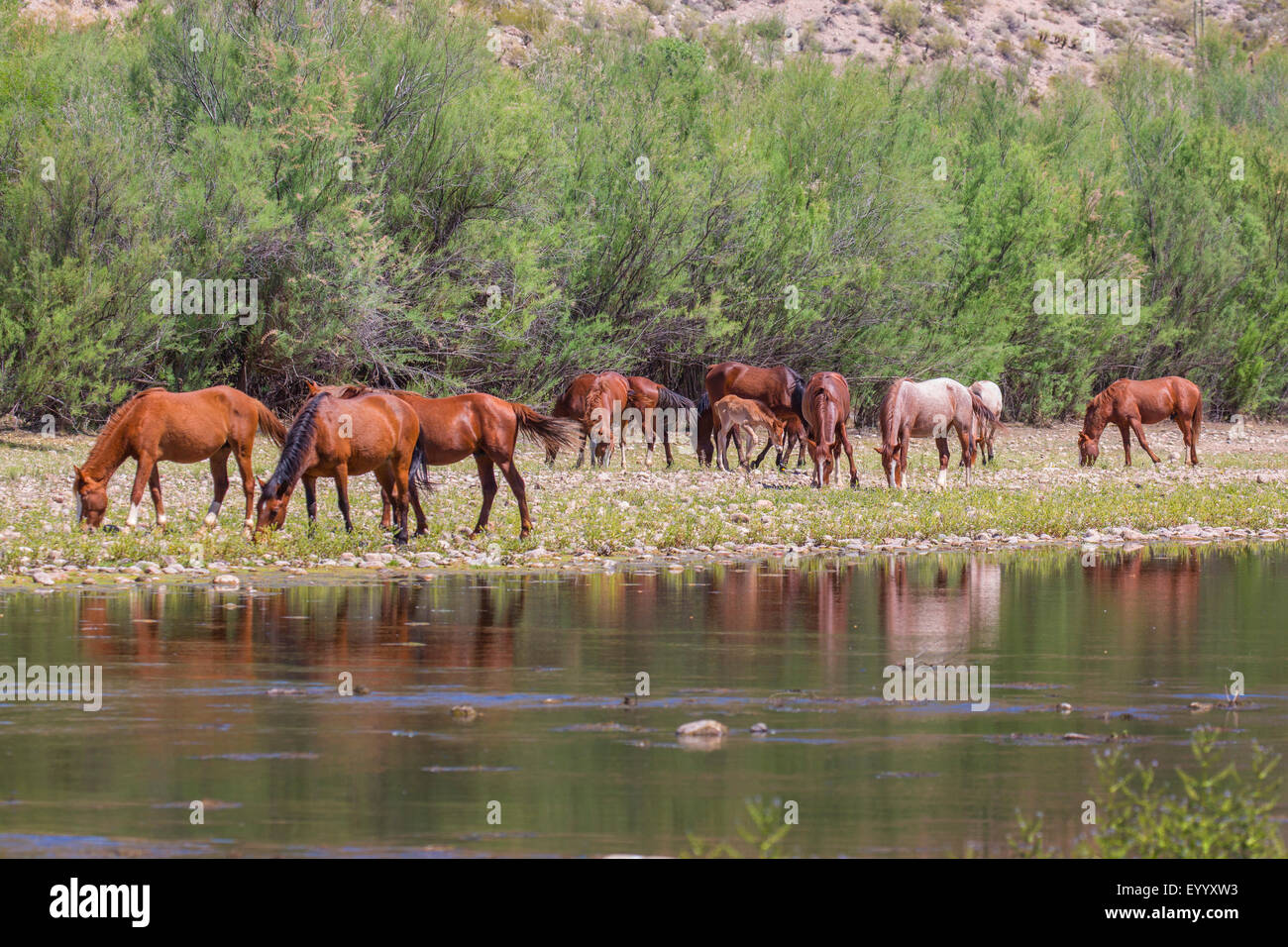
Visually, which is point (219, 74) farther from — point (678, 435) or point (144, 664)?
point (144, 664)

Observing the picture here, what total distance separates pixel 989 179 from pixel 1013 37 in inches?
2717

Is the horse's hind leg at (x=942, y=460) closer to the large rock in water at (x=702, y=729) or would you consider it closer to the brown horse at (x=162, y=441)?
the brown horse at (x=162, y=441)

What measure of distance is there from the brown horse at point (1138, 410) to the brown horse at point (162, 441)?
22467 mm

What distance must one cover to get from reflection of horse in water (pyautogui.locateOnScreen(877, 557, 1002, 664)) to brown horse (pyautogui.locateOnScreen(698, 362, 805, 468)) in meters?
13.5

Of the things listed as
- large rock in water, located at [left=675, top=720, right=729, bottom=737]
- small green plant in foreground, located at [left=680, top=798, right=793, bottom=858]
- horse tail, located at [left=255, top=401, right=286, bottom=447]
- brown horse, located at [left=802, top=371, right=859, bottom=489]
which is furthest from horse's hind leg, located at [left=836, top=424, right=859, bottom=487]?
small green plant in foreground, located at [left=680, top=798, right=793, bottom=858]

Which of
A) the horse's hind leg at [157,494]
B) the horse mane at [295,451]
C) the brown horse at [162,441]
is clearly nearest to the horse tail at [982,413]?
the brown horse at [162,441]

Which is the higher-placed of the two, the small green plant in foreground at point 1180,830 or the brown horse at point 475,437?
the brown horse at point 475,437

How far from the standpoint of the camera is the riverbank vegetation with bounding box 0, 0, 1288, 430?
32.0 m

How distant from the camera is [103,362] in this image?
31000 mm

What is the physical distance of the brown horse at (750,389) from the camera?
110 ft

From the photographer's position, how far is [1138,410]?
39.0m

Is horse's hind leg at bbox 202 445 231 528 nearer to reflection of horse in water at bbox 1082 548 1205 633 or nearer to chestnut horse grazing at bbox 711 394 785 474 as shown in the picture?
reflection of horse in water at bbox 1082 548 1205 633

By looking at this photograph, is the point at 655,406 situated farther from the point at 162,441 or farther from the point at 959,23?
the point at 959,23

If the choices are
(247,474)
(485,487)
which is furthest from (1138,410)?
(247,474)
